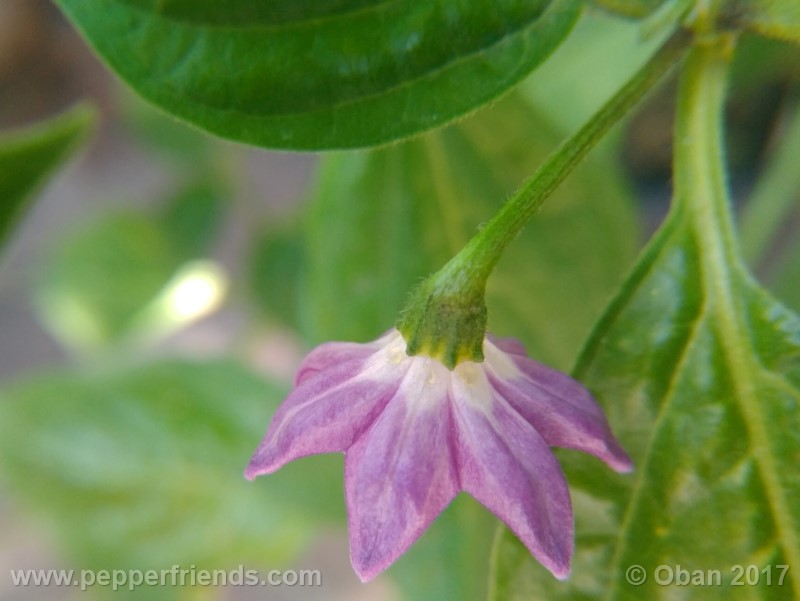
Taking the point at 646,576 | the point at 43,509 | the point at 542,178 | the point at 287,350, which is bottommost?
the point at 646,576

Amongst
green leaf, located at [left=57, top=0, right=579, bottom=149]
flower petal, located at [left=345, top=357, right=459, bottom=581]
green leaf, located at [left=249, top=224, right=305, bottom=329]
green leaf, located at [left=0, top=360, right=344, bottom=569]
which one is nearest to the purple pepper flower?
Result: flower petal, located at [left=345, top=357, right=459, bottom=581]

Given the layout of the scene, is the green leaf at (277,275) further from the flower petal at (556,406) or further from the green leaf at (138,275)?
the flower petal at (556,406)

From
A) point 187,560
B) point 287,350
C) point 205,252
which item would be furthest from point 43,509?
point 287,350

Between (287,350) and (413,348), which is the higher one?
(287,350)

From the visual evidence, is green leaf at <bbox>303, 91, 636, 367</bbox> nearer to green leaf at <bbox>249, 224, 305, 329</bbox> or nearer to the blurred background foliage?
the blurred background foliage

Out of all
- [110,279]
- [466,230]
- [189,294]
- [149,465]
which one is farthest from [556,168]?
[110,279]

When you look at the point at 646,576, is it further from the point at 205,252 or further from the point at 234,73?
the point at 205,252

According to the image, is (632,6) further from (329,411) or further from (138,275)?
(138,275)

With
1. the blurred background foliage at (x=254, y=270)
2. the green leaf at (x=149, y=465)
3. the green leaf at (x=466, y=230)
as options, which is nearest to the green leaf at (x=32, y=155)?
the blurred background foliage at (x=254, y=270)
